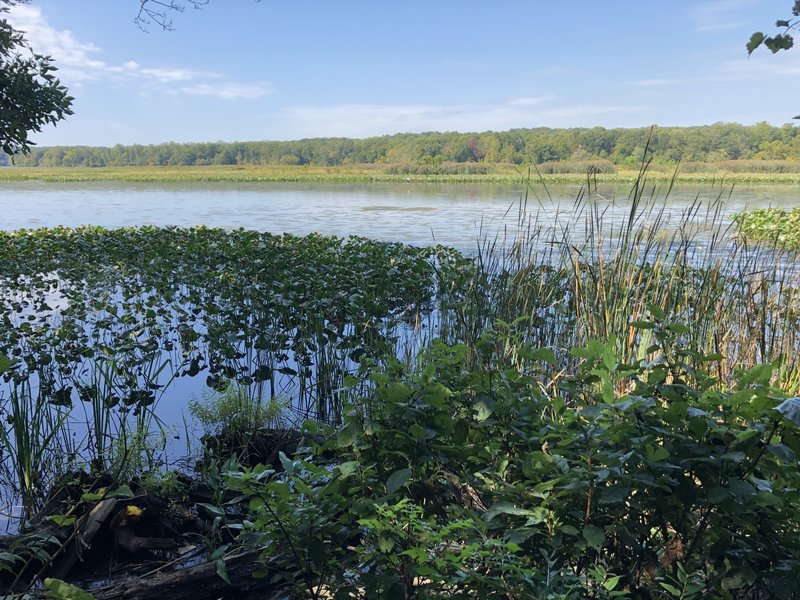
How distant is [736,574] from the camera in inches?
50.6

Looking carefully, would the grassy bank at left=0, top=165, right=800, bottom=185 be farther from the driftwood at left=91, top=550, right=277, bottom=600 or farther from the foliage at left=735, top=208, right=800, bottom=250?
the driftwood at left=91, top=550, right=277, bottom=600

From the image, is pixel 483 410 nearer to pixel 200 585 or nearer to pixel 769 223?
pixel 200 585

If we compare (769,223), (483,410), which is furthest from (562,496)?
(769,223)

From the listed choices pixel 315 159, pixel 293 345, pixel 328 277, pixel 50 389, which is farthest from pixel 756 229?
pixel 315 159

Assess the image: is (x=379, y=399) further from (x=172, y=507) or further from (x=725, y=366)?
(x=725, y=366)

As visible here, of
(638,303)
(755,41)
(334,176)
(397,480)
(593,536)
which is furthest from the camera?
(334,176)

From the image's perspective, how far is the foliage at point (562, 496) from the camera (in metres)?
1.27

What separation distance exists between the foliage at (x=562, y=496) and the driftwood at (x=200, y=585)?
25.8 inches

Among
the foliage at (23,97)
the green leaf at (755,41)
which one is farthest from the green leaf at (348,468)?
the foliage at (23,97)

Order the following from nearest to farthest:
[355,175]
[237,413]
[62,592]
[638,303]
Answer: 1. [62,592]
2. [638,303]
3. [237,413]
4. [355,175]

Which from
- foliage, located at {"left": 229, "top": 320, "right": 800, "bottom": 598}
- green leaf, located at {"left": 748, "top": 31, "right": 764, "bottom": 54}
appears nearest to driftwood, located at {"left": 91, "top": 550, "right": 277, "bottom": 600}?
foliage, located at {"left": 229, "top": 320, "right": 800, "bottom": 598}

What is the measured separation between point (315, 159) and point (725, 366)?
204 ft

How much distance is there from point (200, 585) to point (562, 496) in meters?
1.26

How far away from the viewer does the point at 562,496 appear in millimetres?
1392
